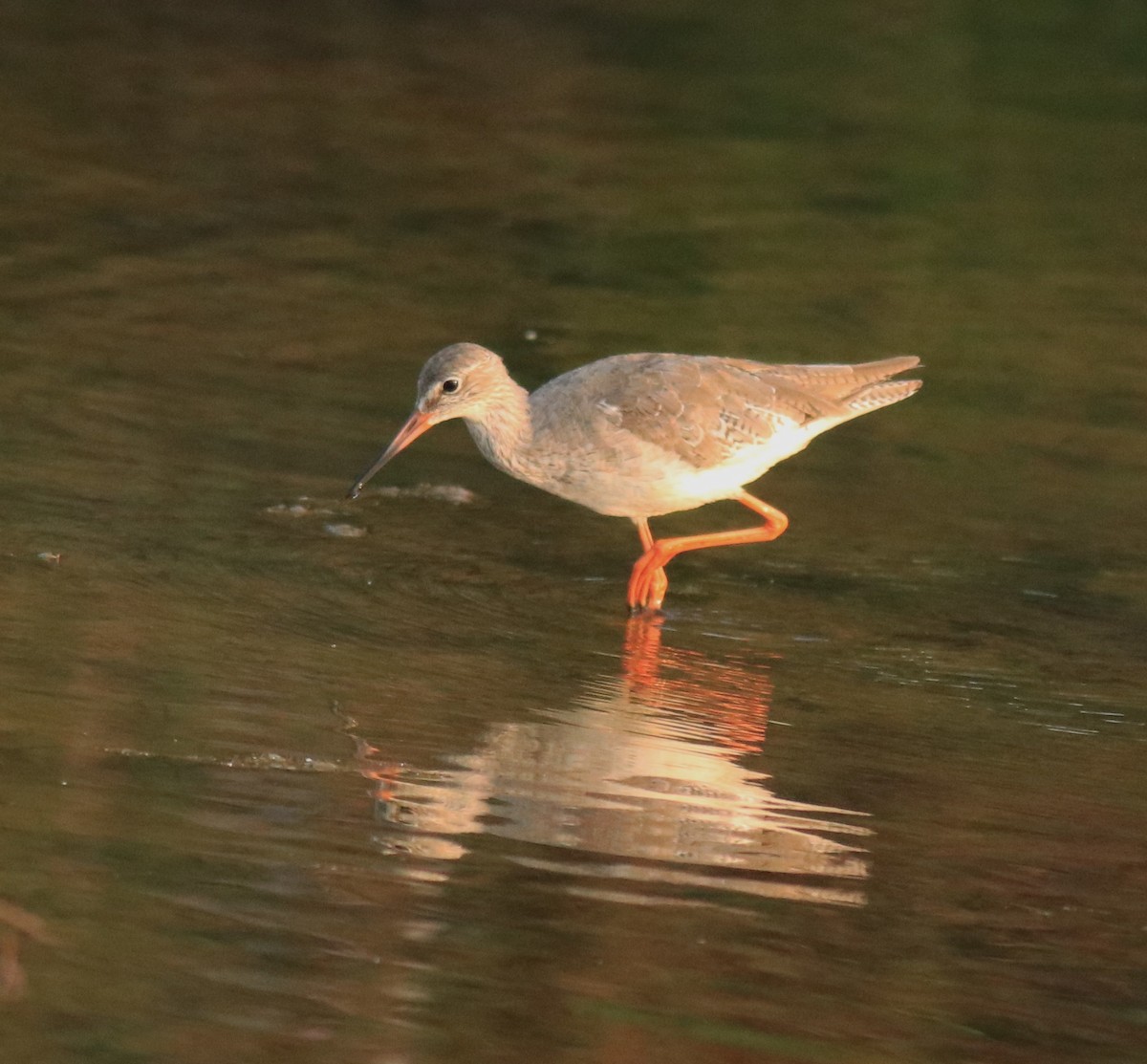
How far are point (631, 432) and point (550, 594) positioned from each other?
67cm

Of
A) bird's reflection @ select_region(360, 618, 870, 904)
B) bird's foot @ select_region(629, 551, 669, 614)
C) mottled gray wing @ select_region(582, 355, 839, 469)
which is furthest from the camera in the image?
mottled gray wing @ select_region(582, 355, 839, 469)

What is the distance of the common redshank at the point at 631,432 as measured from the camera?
25.2ft

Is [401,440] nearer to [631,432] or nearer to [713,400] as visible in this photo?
[631,432]

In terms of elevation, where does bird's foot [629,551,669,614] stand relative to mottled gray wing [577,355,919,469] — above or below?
below

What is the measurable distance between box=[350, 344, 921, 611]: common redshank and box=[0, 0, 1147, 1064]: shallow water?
29 centimetres

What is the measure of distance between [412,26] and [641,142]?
399 cm

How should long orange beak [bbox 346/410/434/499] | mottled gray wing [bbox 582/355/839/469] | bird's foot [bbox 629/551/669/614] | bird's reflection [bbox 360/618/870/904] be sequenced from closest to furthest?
bird's reflection [bbox 360/618/870/904] < bird's foot [bbox 629/551/669/614] < long orange beak [bbox 346/410/434/499] < mottled gray wing [bbox 582/355/839/469]

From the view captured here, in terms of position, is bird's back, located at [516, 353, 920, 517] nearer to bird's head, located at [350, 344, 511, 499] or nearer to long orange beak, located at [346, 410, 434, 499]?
bird's head, located at [350, 344, 511, 499]

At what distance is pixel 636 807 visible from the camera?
17.9 feet

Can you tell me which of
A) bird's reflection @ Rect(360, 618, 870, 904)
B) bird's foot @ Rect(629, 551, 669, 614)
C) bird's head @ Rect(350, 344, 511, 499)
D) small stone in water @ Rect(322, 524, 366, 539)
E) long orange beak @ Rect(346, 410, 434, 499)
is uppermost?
bird's head @ Rect(350, 344, 511, 499)

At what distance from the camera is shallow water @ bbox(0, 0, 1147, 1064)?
4449mm

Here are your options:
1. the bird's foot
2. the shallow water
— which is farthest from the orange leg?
the shallow water

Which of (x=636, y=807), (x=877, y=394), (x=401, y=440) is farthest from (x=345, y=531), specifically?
(x=636, y=807)

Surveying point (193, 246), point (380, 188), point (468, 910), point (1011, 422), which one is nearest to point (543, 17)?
point (380, 188)
